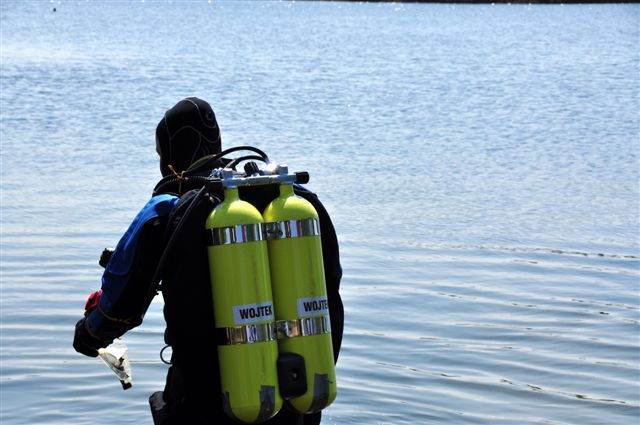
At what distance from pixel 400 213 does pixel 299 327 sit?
9.41 metres

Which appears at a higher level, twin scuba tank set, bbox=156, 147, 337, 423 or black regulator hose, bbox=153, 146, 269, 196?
black regulator hose, bbox=153, 146, 269, 196

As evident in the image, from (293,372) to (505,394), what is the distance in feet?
13.3

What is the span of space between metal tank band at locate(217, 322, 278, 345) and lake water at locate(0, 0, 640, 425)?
335 centimetres

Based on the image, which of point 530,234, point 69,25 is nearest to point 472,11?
point 69,25

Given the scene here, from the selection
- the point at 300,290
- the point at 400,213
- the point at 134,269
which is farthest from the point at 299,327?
the point at 400,213

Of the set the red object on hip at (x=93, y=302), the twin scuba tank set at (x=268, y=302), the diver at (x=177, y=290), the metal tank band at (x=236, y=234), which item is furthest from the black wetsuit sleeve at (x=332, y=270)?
the red object on hip at (x=93, y=302)

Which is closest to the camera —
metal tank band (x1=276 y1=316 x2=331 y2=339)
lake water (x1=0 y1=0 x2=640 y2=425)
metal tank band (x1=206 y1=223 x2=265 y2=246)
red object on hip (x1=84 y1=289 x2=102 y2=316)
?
metal tank band (x1=206 y1=223 x2=265 y2=246)

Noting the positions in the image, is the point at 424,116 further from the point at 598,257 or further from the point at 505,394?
the point at 505,394

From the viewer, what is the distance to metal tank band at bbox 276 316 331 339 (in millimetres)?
3443

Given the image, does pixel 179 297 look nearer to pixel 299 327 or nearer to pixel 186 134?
pixel 299 327

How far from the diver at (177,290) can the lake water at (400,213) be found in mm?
3149

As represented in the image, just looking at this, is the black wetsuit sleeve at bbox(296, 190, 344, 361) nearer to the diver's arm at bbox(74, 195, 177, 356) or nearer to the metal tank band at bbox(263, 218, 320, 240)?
the metal tank band at bbox(263, 218, 320, 240)

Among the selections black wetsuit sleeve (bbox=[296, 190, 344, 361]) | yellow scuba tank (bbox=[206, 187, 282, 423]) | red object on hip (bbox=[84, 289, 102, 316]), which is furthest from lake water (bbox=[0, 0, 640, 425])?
yellow scuba tank (bbox=[206, 187, 282, 423])

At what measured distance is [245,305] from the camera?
3355 mm
